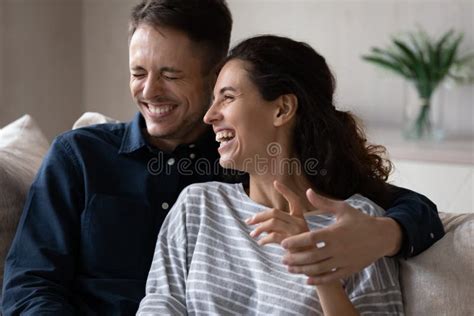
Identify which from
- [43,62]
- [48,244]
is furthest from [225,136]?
[43,62]

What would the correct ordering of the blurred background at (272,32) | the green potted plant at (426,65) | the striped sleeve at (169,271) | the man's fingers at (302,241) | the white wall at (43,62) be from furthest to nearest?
the white wall at (43,62), the blurred background at (272,32), the green potted plant at (426,65), the striped sleeve at (169,271), the man's fingers at (302,241)

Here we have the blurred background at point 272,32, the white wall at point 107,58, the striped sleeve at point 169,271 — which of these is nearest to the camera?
the striped sleeve at point 169,271

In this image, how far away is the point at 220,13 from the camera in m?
2.01

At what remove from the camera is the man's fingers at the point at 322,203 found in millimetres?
1369

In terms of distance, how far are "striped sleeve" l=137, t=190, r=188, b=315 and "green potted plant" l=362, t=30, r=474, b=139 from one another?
213 centimetres

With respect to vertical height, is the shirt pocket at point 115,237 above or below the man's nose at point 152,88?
below

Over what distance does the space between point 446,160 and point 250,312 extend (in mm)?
1919

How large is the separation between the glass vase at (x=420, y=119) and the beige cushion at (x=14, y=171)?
200 cm

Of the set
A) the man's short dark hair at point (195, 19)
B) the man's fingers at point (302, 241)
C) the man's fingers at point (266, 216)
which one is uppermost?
the man's short dark hair at point (195, 19)

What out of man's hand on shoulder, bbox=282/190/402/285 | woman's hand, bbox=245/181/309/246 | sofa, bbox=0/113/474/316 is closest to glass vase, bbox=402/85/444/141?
sofa, bbox=0/113/474/316

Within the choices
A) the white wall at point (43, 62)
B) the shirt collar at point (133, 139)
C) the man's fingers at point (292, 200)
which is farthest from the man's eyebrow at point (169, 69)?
the white wall at point (43, 62)

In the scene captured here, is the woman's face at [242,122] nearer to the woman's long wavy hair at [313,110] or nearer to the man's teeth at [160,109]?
the woman's long wavy hair at [313,110]

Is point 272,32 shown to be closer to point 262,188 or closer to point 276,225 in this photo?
point 262,188

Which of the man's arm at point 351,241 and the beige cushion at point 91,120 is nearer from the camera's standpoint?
the man's arm at point 351,241
